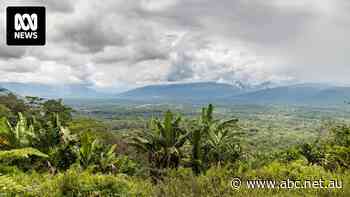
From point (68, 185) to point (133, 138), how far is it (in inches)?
227

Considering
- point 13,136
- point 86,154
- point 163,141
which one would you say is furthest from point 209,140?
point 13,136

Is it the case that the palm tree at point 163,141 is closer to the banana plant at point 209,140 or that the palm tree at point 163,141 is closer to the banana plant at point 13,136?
the banana plant at point 209,140

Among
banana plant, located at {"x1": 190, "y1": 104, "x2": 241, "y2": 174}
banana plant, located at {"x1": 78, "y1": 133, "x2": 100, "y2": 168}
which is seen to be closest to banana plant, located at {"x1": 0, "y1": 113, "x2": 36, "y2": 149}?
banana plant, located at {"x1": 78, "y1": 133, "x2": 100, "y2": 168}

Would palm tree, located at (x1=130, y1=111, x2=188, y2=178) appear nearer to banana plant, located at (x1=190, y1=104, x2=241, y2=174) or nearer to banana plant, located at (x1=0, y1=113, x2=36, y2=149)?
banana plant, located at (x1=190, y1=104, x2=241, y2=174)

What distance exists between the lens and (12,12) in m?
9.91

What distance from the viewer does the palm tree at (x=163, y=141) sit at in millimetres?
12078

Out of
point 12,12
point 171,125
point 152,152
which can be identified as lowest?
point 152,152

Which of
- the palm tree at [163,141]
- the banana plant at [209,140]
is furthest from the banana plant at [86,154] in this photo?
the banana plant at [209,140]

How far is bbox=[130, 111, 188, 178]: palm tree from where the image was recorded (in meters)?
12.1

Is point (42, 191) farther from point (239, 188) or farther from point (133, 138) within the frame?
point (133, 138)

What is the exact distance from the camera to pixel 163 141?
12.1 m

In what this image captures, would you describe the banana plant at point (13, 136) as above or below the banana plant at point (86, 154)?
above

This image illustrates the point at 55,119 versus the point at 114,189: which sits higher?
the point at 55,119

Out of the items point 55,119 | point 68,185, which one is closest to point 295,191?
point 68,185
